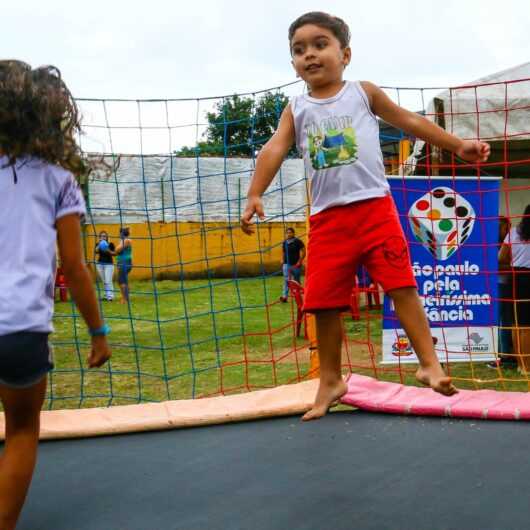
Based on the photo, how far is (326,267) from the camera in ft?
8.05

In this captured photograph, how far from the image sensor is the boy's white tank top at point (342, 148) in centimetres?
235

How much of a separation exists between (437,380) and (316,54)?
1105 mm

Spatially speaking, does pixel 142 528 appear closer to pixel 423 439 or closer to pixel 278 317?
pixel 423 439

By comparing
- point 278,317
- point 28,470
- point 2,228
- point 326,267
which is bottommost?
point 278,317

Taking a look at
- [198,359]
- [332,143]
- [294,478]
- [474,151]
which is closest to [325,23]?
[332,143]

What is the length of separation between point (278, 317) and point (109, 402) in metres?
4.96

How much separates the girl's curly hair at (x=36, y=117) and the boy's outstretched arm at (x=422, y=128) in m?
1.12

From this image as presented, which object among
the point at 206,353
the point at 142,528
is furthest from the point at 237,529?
the point at 206,353

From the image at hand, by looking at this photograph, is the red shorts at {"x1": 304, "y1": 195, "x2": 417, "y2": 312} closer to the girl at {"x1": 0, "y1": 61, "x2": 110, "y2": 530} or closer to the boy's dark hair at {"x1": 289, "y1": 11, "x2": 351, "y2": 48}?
the boy's dark hair at {"x1": 289, "y1": 11, "x2": 351, "y2": 48}

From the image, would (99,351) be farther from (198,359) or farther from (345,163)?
(198,359)

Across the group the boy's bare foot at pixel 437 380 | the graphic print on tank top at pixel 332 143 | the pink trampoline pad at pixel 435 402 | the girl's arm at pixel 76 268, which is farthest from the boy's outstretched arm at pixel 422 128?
the girl's arm at pixel 76 268

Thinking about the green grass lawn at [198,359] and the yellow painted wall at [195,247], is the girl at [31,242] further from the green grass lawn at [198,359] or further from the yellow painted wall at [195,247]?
the yellow painted wall at [195,247]

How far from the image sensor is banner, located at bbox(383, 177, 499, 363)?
4.74 metres

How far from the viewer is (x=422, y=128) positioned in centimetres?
Result: 235
